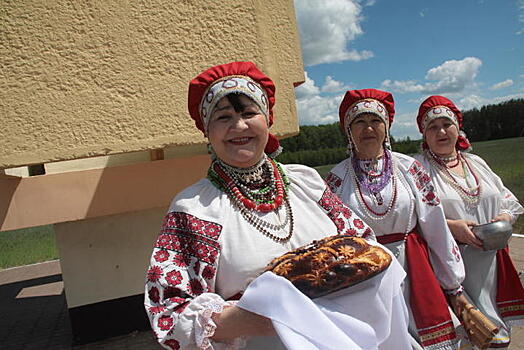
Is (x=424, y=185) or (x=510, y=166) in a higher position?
(x=424, y=185)

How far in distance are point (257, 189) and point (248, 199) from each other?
0.08m

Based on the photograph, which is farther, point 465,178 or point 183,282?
point 465,178

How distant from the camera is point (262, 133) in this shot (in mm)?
1706

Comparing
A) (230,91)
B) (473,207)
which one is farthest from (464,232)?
(230,91)

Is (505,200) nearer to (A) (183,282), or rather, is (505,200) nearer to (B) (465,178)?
(B) (465,178)

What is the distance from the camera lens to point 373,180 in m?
2.71

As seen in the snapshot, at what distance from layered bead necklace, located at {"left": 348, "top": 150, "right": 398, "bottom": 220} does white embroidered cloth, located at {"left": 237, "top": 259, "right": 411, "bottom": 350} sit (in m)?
1.13

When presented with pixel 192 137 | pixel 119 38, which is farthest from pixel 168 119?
pixel 119 38

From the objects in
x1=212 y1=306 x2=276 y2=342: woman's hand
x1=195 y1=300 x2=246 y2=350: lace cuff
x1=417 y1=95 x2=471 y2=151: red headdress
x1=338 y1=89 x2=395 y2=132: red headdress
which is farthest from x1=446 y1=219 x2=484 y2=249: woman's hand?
x1=195 y1=300 x2=246 y2=350: lace cuff

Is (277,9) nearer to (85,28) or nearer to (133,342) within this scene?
(85,28)

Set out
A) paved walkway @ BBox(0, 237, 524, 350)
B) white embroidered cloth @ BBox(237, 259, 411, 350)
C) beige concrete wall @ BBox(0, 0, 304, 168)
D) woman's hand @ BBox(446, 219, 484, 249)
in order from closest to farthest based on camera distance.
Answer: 1. white embroidered cloth @ BBox(237, 259, 411, 350)
2. woman's hand @ BBox(446, 219, 484, 249)
3. beige concrete wall @ BBox(0, 0, 304, 168)
4. paved walkway @ BBox(0, 237, 524, 350)

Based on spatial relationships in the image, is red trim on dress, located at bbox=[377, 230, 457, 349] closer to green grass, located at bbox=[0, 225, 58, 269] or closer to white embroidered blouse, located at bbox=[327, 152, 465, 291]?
white embroidered blouse, located at bbox=[327, 152, 465, 291]

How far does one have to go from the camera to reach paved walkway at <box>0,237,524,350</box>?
17.2 ft

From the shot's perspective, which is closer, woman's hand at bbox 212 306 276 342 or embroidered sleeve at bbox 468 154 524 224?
woman's hand at bbox 212 306 276 342
